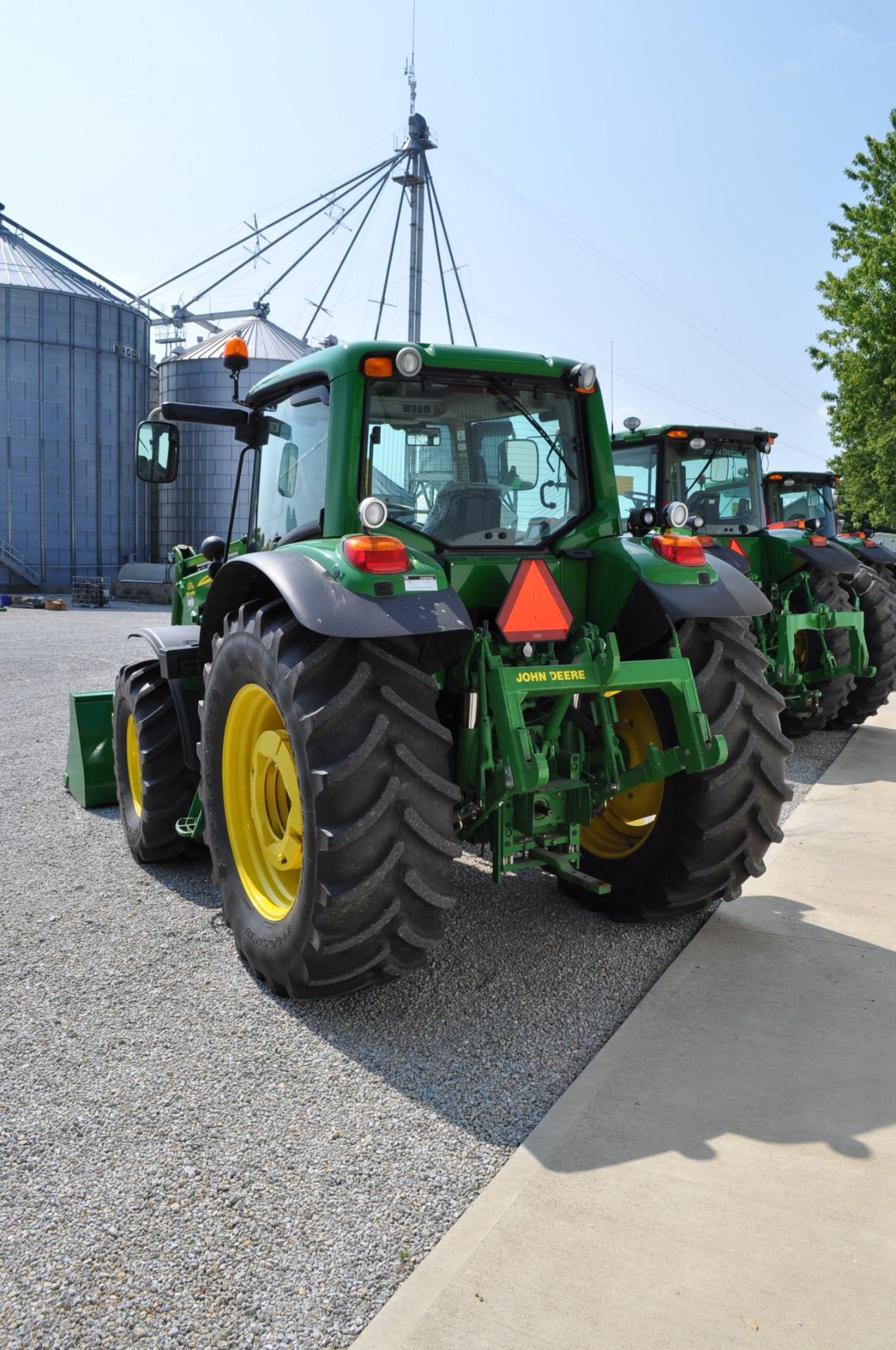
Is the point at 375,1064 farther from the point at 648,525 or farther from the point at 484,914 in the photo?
the point at 648,525

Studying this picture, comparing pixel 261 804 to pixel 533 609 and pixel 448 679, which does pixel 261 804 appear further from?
pixel 533 609

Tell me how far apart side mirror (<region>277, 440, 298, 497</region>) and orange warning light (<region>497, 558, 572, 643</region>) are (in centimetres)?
105

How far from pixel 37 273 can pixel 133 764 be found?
83.7 ft

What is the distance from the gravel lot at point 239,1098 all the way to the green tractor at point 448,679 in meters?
0.24

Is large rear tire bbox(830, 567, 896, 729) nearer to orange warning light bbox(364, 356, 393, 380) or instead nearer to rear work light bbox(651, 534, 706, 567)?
rear work light bbox(651, 534, 706, 567)

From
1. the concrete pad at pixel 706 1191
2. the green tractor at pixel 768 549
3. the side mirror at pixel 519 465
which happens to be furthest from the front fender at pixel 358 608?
the green tractor at pixel 768 549

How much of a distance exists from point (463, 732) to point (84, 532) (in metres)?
25.4

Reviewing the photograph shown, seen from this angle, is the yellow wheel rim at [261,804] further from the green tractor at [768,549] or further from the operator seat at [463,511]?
the green tractor at [768,549]

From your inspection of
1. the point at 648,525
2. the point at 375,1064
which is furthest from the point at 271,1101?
the point at 648,525

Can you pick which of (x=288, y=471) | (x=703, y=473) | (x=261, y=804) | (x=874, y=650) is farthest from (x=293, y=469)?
(x=874, y=650)

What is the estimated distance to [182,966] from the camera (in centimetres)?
367

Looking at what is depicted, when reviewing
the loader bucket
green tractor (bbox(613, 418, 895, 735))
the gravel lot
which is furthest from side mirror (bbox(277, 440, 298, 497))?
green tractor (bbox(613, 418, 895, 735))

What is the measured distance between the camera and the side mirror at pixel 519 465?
Result: 3834 millimetres

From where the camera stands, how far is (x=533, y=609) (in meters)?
3.50
